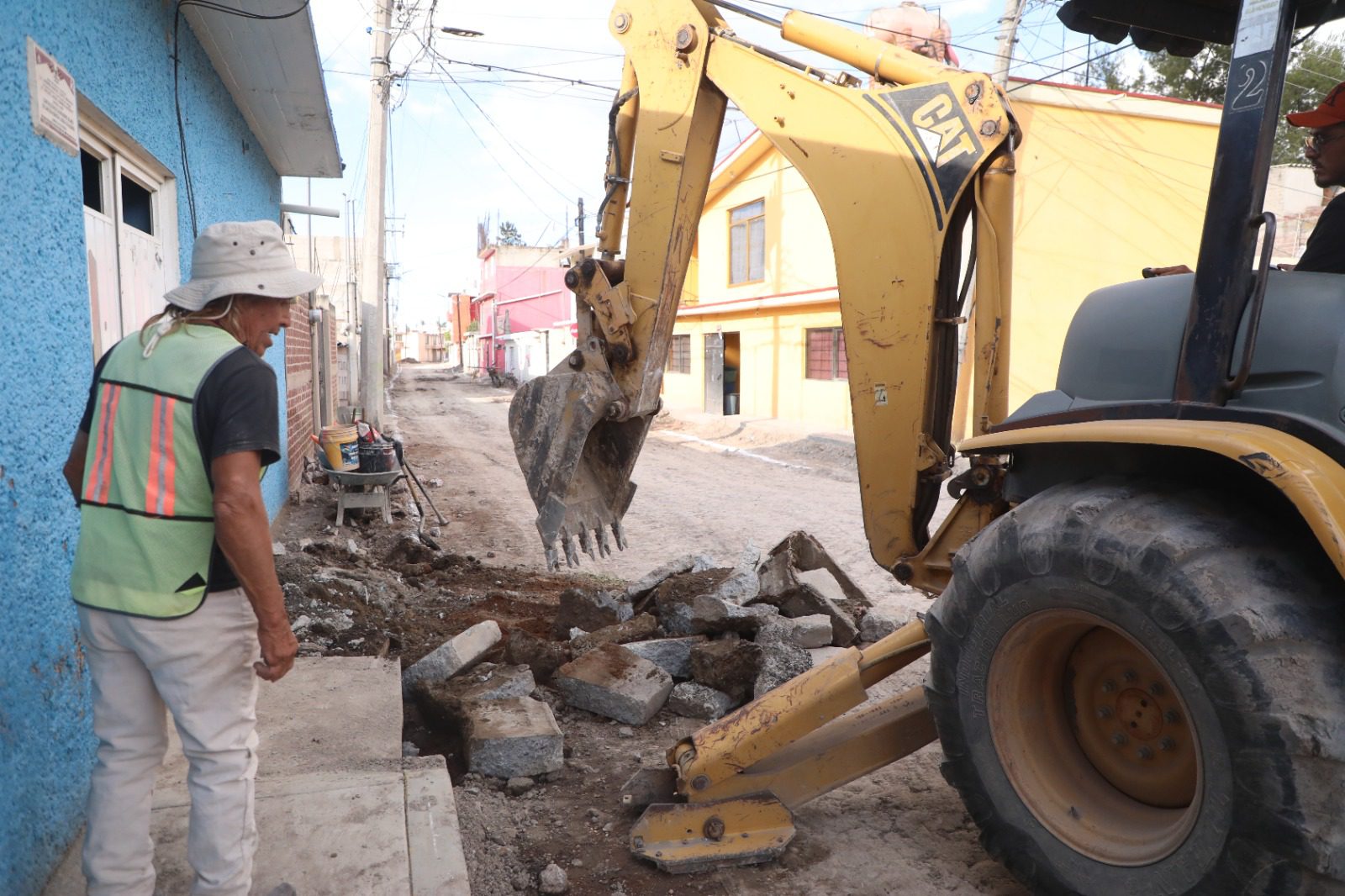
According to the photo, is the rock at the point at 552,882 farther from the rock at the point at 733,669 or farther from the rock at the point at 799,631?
the rock at the point at 799,631

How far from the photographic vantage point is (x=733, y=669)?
14.8 feet

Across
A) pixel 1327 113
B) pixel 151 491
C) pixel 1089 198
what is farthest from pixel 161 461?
pixel 1089 198

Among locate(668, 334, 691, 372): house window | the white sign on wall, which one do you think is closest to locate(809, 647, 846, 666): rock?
the white sign on wall

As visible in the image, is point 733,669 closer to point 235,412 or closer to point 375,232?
point 235,412

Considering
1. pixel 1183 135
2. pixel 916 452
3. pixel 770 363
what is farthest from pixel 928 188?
pixel 770 363

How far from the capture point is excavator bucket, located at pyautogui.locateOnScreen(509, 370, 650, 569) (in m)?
4.09

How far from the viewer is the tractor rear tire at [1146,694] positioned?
1967 millimetres

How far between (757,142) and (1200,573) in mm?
18811

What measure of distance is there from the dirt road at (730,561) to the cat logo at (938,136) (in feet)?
7.27

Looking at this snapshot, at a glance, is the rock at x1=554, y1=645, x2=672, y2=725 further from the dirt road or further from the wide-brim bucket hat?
the wide-brim bucket hat

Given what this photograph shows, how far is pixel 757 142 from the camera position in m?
19.6

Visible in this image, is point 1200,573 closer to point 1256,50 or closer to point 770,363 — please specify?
point 1256,50

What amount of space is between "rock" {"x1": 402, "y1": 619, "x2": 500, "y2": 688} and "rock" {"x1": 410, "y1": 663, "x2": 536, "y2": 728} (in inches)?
1.8

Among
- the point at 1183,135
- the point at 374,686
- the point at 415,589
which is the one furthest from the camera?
the point at 1183,135
